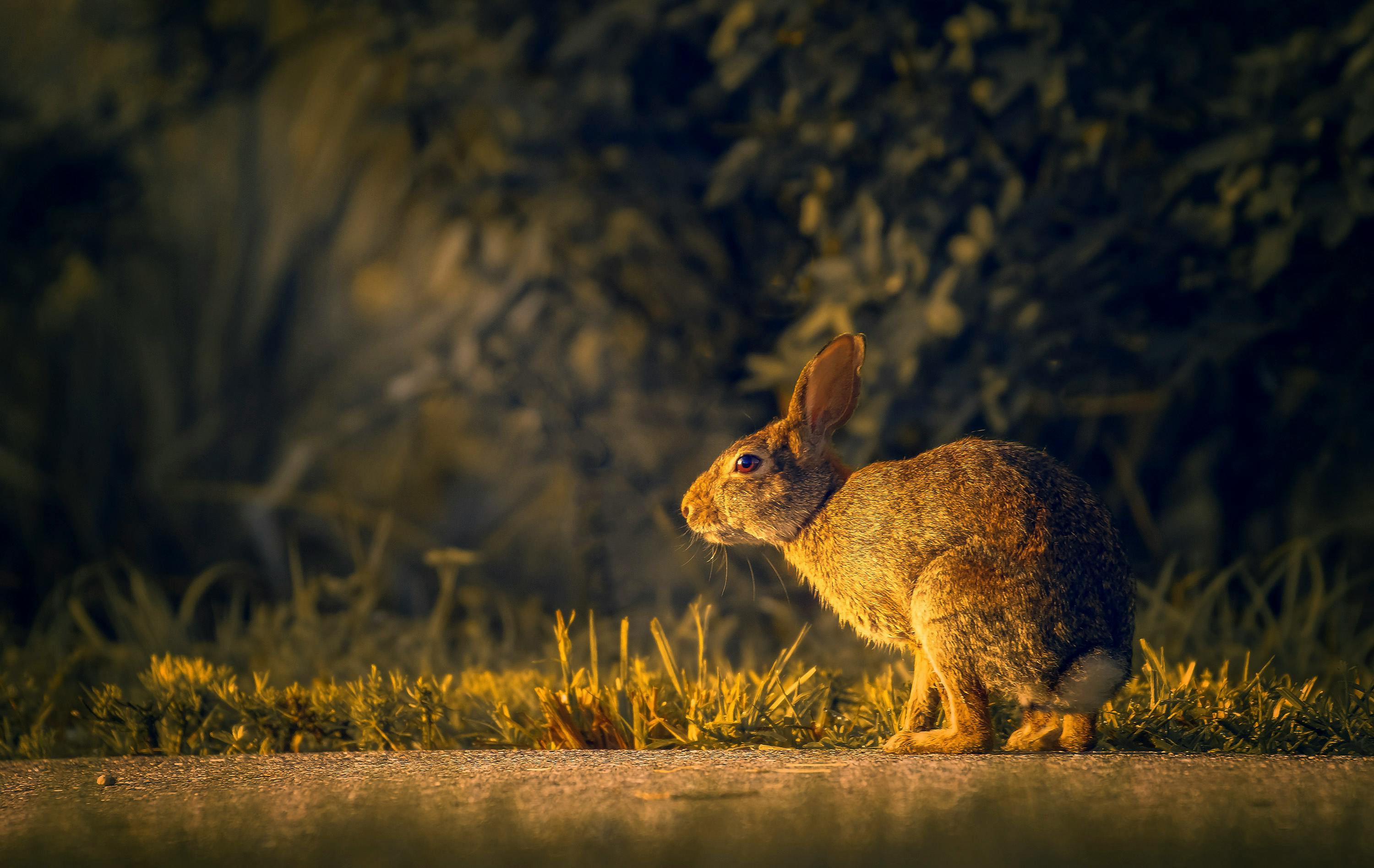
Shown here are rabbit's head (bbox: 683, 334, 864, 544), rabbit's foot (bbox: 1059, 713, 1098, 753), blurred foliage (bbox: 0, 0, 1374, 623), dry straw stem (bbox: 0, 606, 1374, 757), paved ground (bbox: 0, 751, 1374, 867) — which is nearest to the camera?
paved ground (bbox: 0, 751, 1374, 867)

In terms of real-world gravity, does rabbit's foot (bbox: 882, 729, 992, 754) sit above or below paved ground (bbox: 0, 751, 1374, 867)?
below

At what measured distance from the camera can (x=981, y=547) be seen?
298 centimetres

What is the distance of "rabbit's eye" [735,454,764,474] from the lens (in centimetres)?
345

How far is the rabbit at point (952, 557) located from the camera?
2.93 metres

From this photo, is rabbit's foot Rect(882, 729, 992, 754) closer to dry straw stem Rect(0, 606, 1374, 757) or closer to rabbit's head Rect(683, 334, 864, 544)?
dry straw stem Rect(0, 606, 1374, 757)

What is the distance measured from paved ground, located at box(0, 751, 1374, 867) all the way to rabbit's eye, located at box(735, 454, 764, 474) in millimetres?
752

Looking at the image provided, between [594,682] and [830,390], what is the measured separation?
42.3 inches

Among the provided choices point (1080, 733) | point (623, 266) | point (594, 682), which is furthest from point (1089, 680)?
point (623, 266)

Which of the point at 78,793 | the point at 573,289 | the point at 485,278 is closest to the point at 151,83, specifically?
the point at 485,278

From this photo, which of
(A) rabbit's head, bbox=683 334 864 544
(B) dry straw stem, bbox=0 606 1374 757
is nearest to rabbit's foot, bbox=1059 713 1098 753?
(B) dry straw stem, bbox=0 606 1374 757

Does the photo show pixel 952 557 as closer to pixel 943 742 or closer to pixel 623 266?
pixel 943 742

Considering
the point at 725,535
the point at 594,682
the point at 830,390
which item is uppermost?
the point at 830,390

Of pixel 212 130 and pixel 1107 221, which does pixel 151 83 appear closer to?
pixel 212 130

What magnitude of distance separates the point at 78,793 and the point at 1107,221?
3.98m
